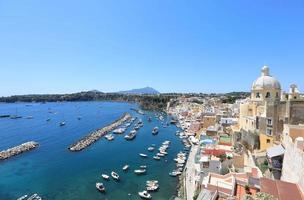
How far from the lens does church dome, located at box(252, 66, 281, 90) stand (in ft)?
120

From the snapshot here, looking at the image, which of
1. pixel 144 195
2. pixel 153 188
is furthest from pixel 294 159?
pixel 153 188

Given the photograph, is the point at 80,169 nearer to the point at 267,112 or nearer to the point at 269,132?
the point at 269,132

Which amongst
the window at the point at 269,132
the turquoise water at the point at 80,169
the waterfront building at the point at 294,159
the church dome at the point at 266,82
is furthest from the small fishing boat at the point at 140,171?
the waterfront building at the point at 294,159

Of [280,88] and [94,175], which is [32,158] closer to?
[94,175]

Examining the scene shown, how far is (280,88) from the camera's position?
122 feet

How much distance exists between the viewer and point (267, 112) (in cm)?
3095

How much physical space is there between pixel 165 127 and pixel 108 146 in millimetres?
30408

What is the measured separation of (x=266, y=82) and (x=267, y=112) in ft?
24.1

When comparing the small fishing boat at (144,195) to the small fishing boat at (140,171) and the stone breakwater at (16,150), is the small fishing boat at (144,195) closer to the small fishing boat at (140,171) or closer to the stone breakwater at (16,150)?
the small fishing boat at (140,171)

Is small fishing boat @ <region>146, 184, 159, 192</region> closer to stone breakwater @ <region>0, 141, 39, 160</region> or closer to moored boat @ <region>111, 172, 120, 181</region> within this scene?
moored boat @ <region>111, 172, 120, 181</region>

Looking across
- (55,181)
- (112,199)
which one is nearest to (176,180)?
(112,199)

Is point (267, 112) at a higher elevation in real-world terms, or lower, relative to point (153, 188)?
higher

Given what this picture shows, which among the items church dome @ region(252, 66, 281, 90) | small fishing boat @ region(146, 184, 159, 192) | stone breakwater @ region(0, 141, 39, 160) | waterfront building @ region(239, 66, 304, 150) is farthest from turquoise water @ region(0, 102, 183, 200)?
church dome @ region(252, 66, 281, 90)

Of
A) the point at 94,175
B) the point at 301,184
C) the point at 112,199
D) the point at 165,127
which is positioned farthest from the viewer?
the point at 165,127
